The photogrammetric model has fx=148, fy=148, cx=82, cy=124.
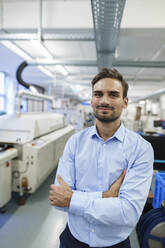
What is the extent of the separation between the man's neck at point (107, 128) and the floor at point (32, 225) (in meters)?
1.34

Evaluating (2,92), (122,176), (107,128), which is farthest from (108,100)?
(2,92)

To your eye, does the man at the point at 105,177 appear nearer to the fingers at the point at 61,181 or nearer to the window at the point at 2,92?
the fingers at the point at 61,181

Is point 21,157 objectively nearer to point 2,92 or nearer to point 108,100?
point 108,100

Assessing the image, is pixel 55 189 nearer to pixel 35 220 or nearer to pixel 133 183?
pixel 133 183

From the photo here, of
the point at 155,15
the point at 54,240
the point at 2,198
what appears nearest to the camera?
the point at 54,240

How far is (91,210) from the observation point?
0.80 meters

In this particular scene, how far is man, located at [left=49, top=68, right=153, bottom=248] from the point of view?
2.65ft

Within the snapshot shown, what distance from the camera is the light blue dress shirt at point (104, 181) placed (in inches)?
31.5

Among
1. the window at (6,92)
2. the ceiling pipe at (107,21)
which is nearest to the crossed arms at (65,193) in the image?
the ceiling pipe at (107,21)

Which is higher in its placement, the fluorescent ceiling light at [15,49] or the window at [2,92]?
the fluorescent ceiling light at [15,49]

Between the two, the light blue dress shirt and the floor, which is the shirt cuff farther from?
the floor

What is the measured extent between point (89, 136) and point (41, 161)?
1.31 meters

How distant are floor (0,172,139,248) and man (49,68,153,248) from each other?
80 cm

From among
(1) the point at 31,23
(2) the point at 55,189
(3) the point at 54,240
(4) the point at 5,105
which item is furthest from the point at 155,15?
(4) the point at 5,105
